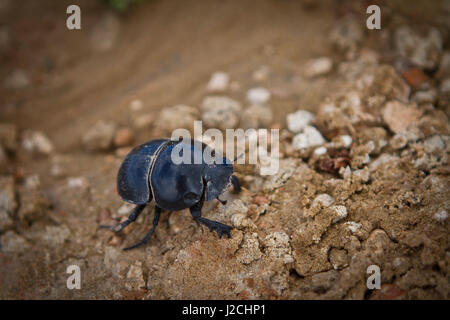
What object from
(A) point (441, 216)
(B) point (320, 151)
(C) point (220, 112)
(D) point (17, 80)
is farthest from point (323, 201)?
(D) point (17, 80)

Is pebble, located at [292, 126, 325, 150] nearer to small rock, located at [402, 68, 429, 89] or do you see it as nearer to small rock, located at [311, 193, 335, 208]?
small rock, located at [311, 193, 335, 208]

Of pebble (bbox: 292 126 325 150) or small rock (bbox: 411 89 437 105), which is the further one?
small rock (bbox: 411 89 437 105)

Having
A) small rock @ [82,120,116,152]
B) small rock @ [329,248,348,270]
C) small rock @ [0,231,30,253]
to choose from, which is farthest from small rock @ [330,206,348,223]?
small rock @ [0,231,30,253]

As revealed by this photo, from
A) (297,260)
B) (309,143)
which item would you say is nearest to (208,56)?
(309,143)

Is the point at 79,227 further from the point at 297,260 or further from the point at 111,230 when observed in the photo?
the point at 297,260

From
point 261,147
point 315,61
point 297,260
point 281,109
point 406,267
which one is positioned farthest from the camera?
point 315,61

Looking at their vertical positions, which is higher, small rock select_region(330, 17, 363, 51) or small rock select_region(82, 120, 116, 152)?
small rock select_region(330, 17, 363, 51)
